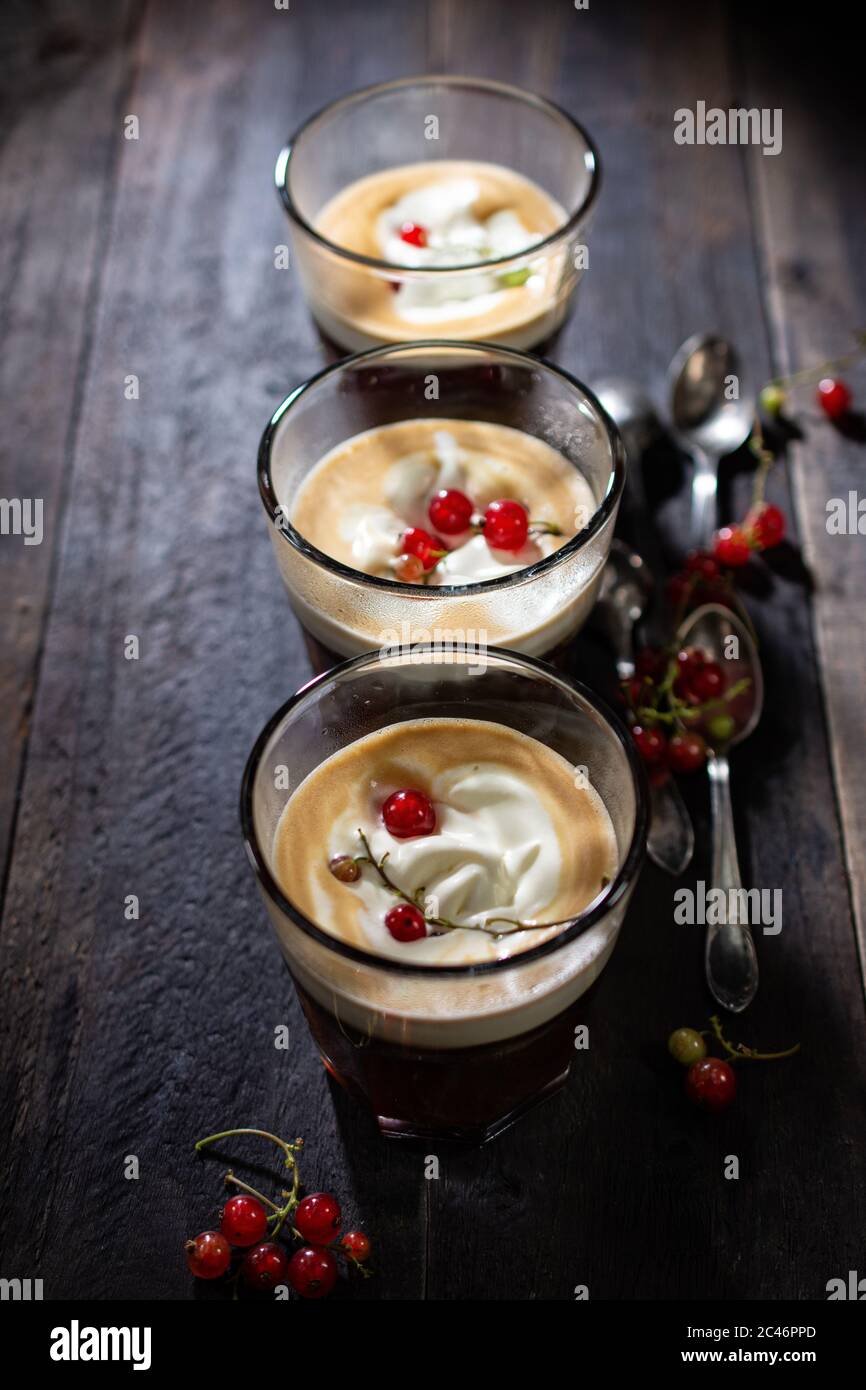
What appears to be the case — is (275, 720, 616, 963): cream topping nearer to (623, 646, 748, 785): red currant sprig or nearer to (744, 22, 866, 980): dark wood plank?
(623, 646, 748, 785): red currant sprig

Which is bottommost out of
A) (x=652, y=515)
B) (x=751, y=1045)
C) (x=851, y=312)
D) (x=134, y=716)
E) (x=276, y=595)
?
(x=751, y=1045)

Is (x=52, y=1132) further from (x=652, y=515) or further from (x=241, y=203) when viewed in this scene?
(x=241, y=203)

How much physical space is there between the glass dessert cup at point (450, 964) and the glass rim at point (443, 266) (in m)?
0.59

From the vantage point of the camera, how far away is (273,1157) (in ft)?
4.84

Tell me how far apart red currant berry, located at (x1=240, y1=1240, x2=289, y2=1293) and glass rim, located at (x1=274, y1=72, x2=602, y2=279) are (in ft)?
3.69

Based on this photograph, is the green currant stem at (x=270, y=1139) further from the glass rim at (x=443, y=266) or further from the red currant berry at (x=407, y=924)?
the glass rim at (x=443, y=266)

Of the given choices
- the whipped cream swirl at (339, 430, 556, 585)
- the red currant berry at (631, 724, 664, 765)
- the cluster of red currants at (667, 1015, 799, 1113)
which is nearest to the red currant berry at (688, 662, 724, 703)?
the red currant berry at (631, 724, 664, 765)

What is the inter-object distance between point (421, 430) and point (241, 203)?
0.98 metres

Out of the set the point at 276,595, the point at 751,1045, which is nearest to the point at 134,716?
the point at 276,595

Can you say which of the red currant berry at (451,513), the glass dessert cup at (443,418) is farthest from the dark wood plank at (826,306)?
the red currant berry at (451,513)

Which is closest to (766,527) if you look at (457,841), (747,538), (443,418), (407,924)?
(747,538)

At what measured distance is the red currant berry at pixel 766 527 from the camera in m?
1.96

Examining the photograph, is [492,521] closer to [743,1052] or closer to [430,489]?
[430,489]

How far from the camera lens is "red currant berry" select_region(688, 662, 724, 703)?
1.80 metres
